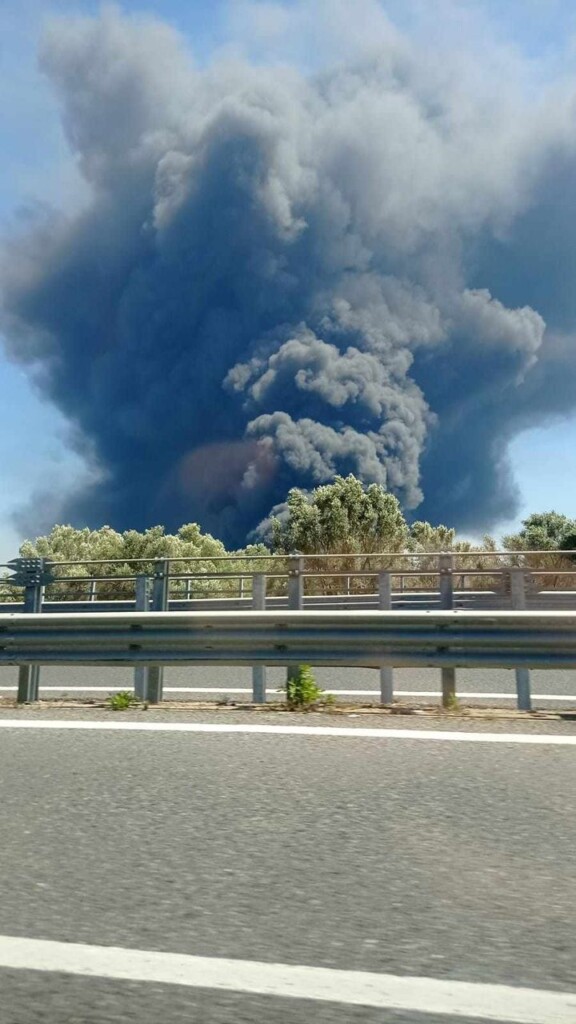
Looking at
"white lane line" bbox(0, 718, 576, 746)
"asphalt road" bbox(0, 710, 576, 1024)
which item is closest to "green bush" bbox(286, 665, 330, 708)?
"white lane line" bbox(0, 718, 576, 746)

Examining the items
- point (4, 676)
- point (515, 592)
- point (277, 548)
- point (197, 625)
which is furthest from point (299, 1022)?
point (277, 548)

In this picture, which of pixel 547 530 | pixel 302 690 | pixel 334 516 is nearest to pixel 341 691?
pixel 302 690

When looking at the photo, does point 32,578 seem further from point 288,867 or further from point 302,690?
point 288,867

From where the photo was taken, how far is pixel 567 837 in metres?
3.98

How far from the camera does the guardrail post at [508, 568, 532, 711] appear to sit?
343 inches

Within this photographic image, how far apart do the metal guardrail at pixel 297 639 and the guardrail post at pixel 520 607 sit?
122 cm

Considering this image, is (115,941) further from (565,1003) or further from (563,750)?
(563,750)

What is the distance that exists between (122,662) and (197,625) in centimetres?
71

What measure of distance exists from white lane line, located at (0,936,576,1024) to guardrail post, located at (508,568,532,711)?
21.0ft

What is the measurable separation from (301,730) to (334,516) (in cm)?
7560

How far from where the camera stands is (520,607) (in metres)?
9.48

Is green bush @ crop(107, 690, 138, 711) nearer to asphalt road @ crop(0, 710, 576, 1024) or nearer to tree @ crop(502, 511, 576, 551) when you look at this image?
asphalt road @ crop(0, 710, 576, 1024)

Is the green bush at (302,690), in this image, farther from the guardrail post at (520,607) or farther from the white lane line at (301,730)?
the guardrail post at (520,607)

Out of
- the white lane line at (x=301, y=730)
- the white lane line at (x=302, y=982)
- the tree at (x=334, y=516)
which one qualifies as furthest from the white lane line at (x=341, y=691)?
the tree at (x=334, y=516)
